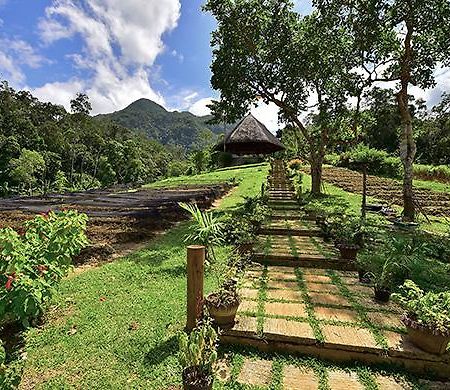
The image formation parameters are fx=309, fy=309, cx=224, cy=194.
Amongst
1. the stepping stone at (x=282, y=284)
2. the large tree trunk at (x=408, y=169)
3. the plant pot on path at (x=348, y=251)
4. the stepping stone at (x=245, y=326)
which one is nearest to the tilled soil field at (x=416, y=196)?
the large tree trunk at (x=408, y=169)

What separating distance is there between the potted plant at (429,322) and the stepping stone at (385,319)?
0.82 ft

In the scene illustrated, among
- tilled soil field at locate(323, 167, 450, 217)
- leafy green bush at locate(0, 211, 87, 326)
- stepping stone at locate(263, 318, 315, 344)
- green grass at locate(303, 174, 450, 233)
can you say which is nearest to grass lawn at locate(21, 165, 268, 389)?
leafy green bush at locate(0, 211, 87, 326)

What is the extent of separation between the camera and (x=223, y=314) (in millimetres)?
3338

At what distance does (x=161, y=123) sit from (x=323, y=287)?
165860 millimetres

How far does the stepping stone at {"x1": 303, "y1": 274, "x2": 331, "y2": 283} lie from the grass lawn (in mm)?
1485

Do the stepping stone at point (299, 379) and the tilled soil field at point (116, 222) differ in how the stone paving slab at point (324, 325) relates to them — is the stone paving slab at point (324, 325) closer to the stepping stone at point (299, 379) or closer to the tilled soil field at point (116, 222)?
the stepping stone at point (299, 379)

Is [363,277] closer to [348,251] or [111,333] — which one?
[348,251]

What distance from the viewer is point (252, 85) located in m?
13.0

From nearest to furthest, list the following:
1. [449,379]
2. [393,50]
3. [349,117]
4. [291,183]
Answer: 1. [449,379]
2. [393,50]
3. [349,117]
4. [291,183]

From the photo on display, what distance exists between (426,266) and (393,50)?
285 inches

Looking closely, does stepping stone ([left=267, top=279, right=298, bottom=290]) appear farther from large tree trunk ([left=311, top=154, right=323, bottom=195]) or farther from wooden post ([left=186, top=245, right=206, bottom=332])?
large tree trunk ([left=311, top=154, right=323, bottom=195])

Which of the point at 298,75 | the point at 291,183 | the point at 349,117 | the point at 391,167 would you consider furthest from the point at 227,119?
the point at 391,167

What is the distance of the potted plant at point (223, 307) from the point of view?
332 centimetres

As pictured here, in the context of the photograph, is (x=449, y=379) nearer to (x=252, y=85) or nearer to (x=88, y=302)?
(x=88, y=302)
